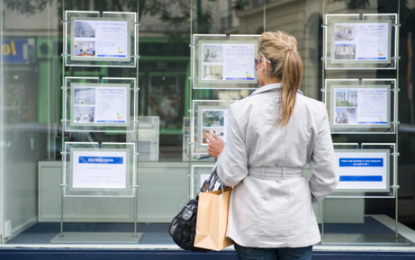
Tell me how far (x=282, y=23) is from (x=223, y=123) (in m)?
1.37

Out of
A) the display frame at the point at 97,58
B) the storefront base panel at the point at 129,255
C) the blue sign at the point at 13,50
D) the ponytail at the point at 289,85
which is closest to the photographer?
the ponytail at the point at 289,85

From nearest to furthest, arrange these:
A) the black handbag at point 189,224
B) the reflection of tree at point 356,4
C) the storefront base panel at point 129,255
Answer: the black handbag at point 189,224 → the storefront base panel at point 129,255 → the reflection of tree at point 356,4

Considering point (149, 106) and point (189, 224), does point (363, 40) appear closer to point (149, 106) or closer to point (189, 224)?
point (149, 106)

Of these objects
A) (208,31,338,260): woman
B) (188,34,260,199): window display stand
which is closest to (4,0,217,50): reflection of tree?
(188,34,260,199): window display stand

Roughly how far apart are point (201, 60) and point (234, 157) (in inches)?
110

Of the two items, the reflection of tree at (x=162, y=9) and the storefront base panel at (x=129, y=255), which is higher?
the reflection of tree at (x=162, y=9)

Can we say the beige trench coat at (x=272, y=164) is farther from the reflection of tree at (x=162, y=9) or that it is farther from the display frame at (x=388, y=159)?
the reflection of tree at (x=162, y=9)

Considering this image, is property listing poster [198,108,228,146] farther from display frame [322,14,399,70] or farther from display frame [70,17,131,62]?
display frame [322,14,399,70]

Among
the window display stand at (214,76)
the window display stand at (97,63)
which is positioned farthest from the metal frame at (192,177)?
the window display stand at (97,63)

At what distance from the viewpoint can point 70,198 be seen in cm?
568

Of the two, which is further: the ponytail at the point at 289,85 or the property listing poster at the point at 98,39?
the property listing poster at the point at 98,39

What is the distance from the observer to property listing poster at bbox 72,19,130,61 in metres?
5.12

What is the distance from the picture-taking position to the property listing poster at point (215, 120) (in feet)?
17.0

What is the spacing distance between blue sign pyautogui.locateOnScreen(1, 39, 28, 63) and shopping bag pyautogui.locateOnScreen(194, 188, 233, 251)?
319 centimetres
